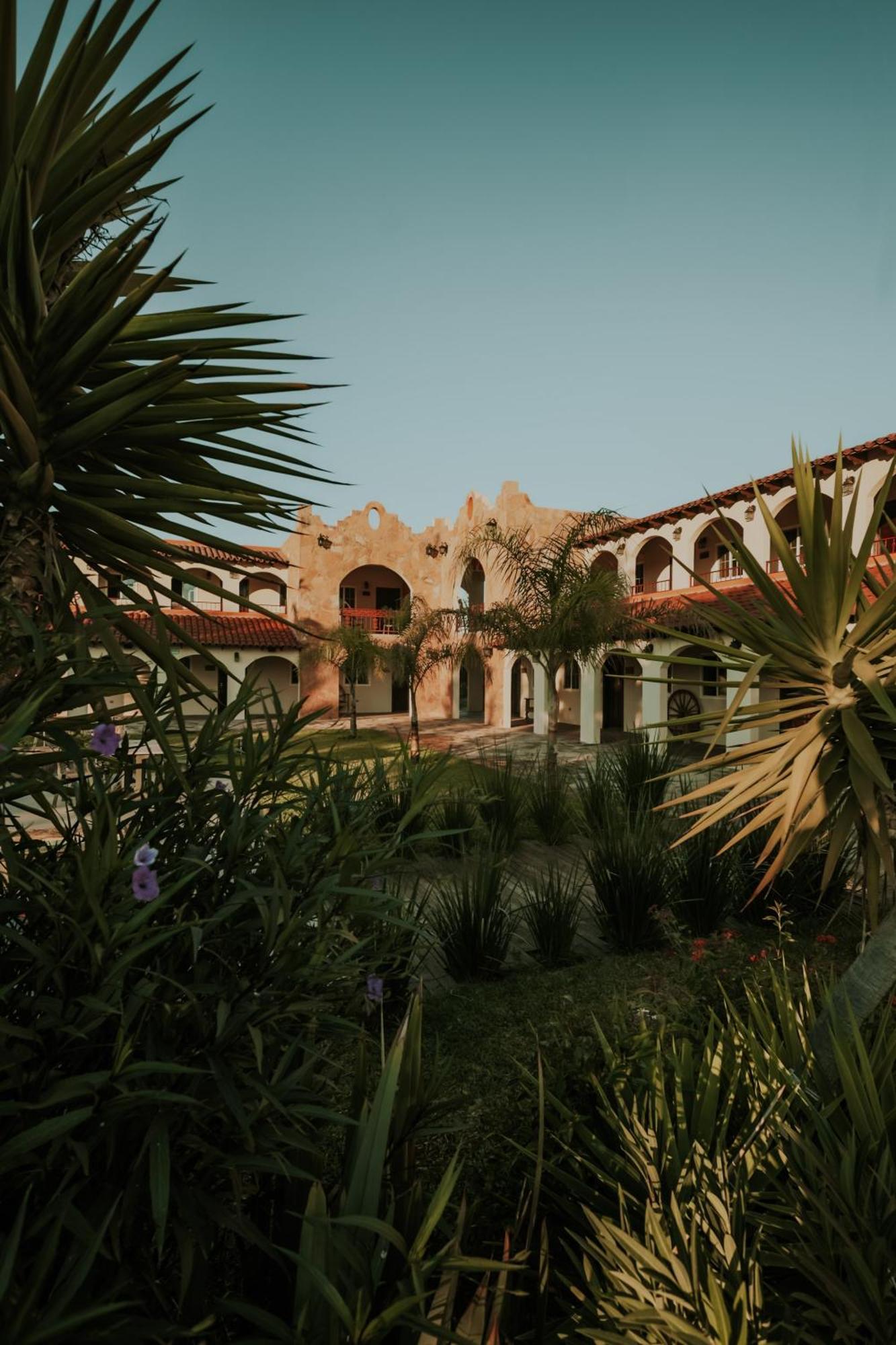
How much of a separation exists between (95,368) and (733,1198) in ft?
10.8

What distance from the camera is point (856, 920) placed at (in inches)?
197

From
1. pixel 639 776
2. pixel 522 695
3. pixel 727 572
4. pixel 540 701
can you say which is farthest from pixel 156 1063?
pixel 522 695

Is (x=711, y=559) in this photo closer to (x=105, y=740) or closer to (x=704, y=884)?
(x=704, y=884)

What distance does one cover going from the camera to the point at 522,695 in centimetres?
2938

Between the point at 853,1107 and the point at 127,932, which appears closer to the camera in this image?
the point at 127,932

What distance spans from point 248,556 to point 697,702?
2027 cm

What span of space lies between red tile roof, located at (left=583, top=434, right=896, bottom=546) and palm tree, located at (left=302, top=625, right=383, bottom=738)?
789cm

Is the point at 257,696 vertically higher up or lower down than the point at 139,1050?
higher up

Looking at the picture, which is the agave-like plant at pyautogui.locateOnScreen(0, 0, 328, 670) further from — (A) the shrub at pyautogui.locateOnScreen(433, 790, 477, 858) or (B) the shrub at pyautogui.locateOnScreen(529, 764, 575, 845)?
(B) the shrub at pyautogui.locateOnScreen(529, 764, 575, 845)

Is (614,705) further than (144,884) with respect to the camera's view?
Yes

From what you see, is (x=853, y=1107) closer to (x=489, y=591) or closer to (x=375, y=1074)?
(x=375, y=1074)

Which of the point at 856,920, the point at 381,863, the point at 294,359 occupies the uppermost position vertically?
the point at 294,359

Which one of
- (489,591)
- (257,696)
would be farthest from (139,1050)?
(489,591)

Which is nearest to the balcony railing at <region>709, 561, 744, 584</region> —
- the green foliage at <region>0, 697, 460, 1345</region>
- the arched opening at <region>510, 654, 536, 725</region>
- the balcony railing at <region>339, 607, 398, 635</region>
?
the arched opening at <region>510, 654, 536, 725</region>
